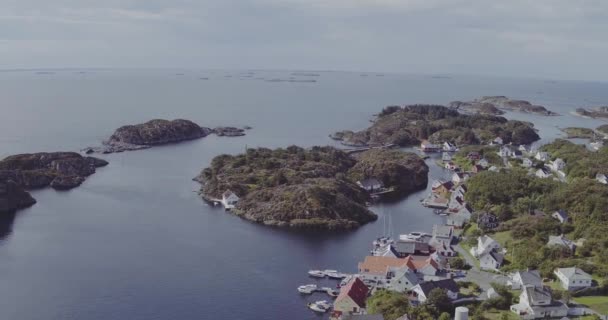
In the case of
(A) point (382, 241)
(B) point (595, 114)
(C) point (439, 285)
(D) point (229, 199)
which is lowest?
(B) point (595, 114)

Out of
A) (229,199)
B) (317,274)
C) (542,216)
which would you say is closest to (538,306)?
(317,274)

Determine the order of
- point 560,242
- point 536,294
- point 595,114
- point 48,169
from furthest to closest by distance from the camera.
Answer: point 595,114 → point 48,169 → point 560,242 → point 536,294

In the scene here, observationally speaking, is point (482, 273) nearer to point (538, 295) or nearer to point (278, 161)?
point (538, 295)

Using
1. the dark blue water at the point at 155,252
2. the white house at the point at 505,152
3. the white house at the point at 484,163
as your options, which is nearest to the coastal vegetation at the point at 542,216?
the dark blue water at the point at 155,252

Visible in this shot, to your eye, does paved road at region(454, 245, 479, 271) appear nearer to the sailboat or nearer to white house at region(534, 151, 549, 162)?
the sailboat

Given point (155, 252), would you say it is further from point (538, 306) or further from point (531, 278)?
point (538, 306)
